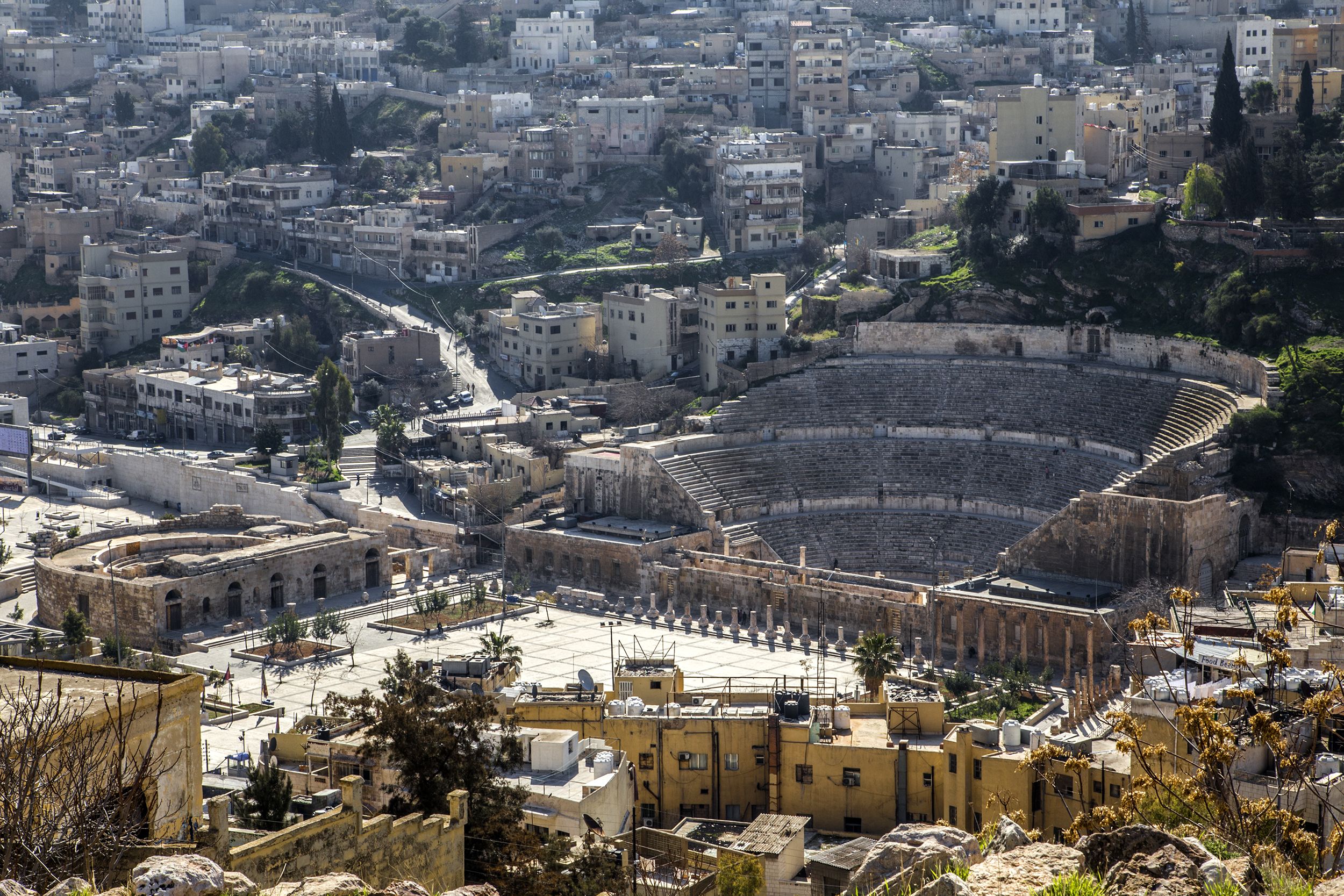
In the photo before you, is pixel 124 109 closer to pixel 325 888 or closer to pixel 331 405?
pixel 331 405

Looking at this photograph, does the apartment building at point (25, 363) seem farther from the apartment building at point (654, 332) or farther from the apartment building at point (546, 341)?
the apartment building at point (654, 332)

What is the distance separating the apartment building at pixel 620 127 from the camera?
11025 cm

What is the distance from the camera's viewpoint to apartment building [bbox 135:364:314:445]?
278ft

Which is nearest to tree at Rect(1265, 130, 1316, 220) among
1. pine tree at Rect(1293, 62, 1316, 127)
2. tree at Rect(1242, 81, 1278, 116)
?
pine tree at Rect(1293, 62, 1316, 127)

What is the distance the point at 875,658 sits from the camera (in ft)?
165

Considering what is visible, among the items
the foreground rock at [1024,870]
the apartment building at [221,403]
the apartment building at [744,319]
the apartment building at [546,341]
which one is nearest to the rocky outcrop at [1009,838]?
the foreground rock at [1024,870]

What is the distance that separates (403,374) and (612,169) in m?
24.2

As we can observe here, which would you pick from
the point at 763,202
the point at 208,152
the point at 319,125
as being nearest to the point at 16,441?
the point at 763,202

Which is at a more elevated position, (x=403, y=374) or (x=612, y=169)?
(x=612, y=169)

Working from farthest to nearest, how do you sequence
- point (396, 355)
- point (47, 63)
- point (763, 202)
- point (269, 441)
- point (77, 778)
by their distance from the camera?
point (47, 63), point (763, 202), point (396, 355), point (269, 441), point (77, 778)

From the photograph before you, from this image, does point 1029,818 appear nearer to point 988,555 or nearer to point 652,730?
Answer: point 652,730

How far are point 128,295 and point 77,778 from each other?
8342cm

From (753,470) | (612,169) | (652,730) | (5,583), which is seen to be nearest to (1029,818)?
(652,730)

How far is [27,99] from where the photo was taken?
437 feet
